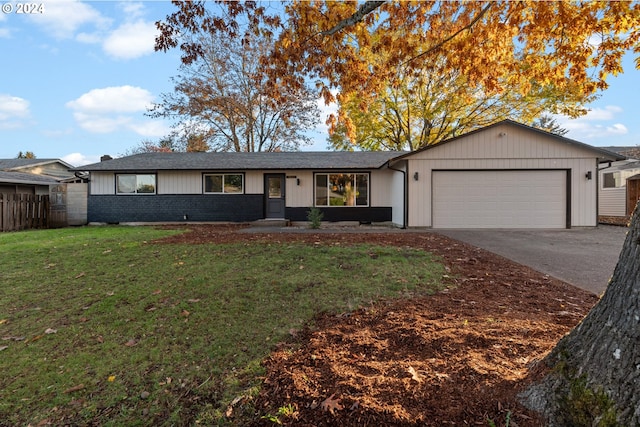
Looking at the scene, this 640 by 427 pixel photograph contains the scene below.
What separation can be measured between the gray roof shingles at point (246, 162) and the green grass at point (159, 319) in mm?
9007

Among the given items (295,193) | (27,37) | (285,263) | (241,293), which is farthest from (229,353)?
(295,193)

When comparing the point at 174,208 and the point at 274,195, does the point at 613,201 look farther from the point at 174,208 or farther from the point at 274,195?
the point at 174,208

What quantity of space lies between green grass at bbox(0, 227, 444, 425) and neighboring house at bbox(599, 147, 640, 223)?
17.3 metres

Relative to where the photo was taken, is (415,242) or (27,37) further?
(415,242)

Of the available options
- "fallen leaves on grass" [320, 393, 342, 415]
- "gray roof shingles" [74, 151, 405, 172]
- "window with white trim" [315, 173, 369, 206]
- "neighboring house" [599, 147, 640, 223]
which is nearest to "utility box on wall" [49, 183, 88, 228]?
"gray roof shingles" [74, 151, 405, 172]

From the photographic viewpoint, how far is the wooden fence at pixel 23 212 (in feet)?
45.8

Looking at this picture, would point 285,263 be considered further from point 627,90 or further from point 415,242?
point 627,90

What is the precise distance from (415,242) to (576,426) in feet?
23.6

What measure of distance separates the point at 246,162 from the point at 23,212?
395 inches

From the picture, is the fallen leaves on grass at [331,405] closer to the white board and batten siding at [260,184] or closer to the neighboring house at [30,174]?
the white board and batten siding at [260,184]

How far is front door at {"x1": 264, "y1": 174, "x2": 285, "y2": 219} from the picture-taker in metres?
16.0

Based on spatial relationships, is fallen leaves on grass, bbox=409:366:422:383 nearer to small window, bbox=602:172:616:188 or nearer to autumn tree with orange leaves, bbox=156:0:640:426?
autumn tree with orange leaves, bbox=156:0:640:426

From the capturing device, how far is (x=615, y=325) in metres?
1.69

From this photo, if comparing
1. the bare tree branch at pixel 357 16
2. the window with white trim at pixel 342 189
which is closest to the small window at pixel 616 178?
the window with white trim at pixel 342 189
